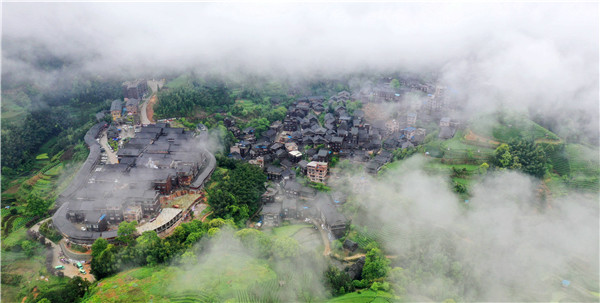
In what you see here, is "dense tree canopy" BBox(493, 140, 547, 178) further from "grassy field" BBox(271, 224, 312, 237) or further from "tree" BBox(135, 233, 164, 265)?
"tree" BBox(135, 233, 164, 265)

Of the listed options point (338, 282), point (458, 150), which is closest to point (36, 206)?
point (338, 282)

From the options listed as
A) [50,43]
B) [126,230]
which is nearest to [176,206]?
[126,230]

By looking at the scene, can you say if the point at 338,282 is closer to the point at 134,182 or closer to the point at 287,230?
the point at 287,230

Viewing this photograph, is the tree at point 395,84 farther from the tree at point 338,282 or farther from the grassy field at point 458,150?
the tree at point 338,282

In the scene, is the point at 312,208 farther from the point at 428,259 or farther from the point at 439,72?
the point at 439,72

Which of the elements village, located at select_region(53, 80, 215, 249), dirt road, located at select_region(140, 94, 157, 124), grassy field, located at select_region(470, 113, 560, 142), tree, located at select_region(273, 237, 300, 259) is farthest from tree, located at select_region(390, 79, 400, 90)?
dirt road, located at select_region(140, 94, 157, 124)
